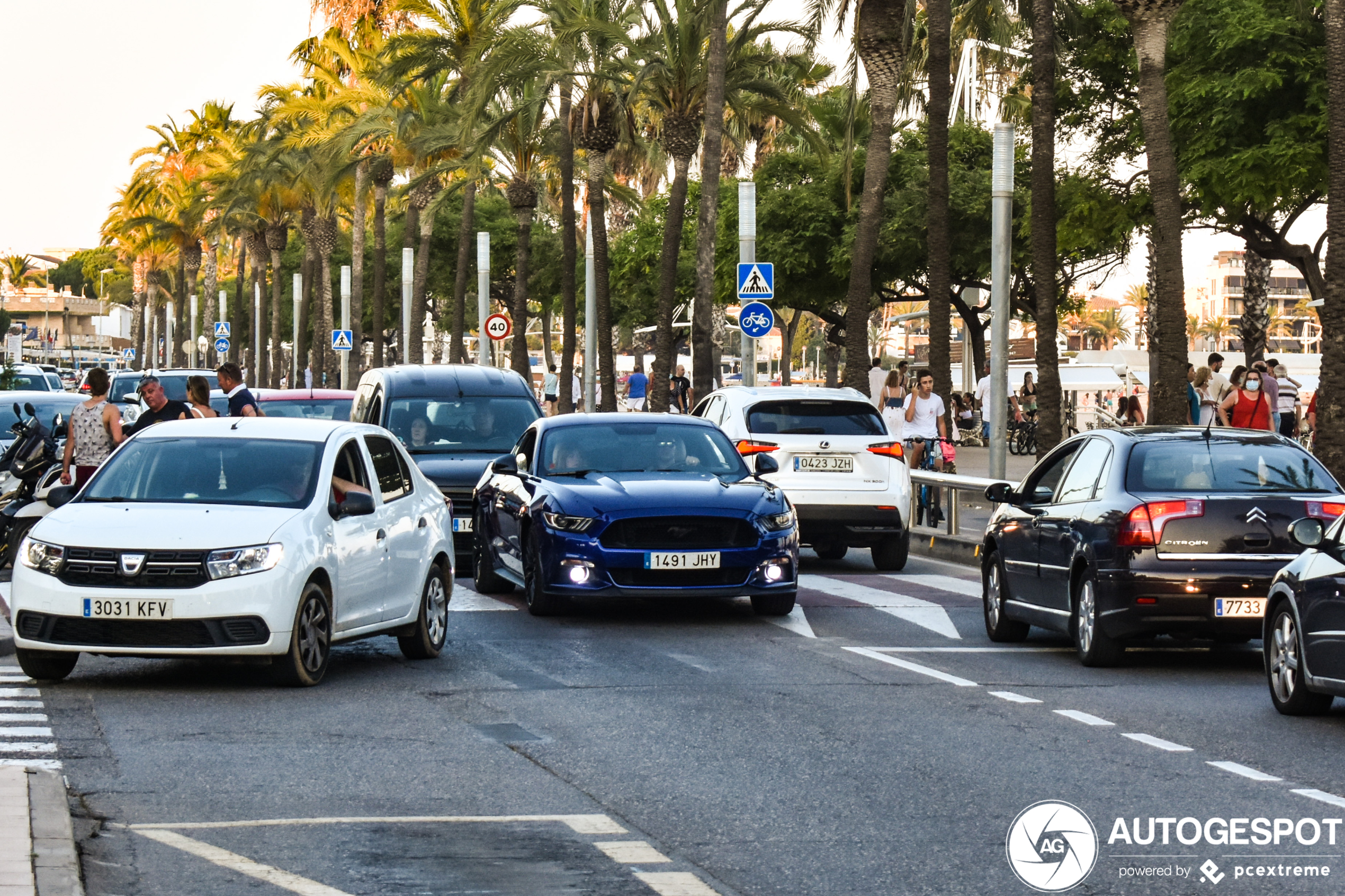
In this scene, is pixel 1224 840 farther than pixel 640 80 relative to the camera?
No

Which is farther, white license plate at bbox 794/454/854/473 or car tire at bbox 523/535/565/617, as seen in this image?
white license plate at bbox 794/454/854/473

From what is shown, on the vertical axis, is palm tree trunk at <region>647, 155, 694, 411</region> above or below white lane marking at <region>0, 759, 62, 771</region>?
above

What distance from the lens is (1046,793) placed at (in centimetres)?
824

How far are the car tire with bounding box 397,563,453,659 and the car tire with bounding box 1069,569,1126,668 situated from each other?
405 centimetres

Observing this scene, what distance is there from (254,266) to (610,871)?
84808mm

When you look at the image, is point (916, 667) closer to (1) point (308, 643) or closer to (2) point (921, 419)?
(1) point (308, 643)

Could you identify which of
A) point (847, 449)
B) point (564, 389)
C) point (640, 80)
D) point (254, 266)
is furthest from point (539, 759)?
point (254, 266)

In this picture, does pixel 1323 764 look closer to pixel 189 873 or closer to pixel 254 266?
pixel 189 873

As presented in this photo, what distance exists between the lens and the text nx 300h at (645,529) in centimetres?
1468

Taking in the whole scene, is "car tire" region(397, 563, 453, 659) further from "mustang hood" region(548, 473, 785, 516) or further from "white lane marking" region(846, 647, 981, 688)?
"white lane marking" region(846, 647, 981, 688)

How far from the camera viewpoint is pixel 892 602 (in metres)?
16.9

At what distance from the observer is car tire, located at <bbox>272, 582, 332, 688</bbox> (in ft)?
36.3

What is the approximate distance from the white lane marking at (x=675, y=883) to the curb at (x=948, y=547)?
589 inches

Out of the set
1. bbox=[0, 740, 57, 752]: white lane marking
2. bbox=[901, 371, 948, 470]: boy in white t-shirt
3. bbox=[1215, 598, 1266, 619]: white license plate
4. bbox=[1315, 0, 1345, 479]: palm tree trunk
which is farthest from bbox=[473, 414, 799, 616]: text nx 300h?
bbox=[901, 371, 948, 470]: boy in white t-shirt
